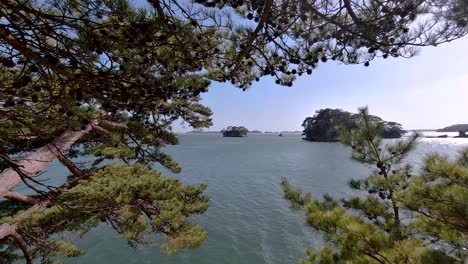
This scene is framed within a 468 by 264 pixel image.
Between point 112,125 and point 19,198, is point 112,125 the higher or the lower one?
the higher one

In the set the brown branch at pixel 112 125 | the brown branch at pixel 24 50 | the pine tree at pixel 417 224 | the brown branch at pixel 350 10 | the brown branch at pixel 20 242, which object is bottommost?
the brown branch at pixel 20 242

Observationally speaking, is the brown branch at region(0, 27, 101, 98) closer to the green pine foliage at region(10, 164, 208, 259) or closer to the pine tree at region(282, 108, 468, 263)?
the green pine foliage at region(10, 164, 208, 259)

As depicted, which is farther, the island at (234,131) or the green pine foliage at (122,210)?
the island at (234,131)

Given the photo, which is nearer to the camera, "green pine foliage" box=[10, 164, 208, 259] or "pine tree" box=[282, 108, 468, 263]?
"pine tree" box=[282, 108, 468, 263]

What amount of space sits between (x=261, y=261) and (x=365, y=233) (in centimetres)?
725

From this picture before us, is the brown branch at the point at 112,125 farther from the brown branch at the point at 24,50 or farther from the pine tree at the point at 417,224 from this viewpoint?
the pine tree at the point at 417,224

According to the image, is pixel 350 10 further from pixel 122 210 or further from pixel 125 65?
pixel 122 210

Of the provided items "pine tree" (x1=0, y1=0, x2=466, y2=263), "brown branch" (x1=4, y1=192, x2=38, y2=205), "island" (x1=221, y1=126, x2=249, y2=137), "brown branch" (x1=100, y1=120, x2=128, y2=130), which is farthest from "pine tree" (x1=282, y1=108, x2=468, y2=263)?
"island" (x1=221, y1=126, x2=249, y2=137)

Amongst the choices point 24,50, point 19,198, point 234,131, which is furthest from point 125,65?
point 234,131

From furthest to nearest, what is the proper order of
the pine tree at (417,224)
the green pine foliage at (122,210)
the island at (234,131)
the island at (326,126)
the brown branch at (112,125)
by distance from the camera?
the island at (234,131), the island at (326,126), the brown branch at (112,125), the green pine foliage at (122,210), the pine tree at (417,224)

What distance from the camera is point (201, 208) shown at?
612cm

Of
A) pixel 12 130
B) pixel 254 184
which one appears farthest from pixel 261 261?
pixel 254 184

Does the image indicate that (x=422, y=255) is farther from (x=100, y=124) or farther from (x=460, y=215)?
(x=100, y=124)

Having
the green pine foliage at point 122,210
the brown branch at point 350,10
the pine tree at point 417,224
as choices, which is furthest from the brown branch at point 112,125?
the brown branch at point 350,10
